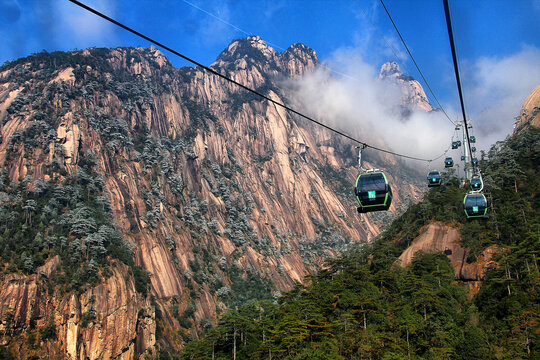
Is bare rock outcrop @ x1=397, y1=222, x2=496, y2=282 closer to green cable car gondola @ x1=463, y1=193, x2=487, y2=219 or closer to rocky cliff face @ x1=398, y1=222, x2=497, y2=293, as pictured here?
rocky cliff face @ x1=398, y1=222, x2=497, y2=293

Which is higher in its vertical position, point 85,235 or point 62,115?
point 62,115

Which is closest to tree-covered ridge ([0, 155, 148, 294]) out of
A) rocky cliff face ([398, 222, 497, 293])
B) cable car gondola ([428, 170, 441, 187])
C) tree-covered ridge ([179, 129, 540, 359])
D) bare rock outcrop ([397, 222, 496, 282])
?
tree-covered ridge ([179, 129, 540, 359])

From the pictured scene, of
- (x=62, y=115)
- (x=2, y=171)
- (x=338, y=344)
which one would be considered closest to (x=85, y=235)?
(x=2, y=171)

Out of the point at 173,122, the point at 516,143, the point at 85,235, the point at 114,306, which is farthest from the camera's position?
the point at 173,122

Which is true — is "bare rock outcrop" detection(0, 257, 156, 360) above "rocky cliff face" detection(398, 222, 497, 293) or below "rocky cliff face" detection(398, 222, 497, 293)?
below

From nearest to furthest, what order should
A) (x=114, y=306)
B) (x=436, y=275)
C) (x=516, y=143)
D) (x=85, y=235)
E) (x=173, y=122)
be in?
(x=436, y=275) → (x=114, y=306) → (x=85, y=235) → (x=516, y=143) → (x=173, y=122)

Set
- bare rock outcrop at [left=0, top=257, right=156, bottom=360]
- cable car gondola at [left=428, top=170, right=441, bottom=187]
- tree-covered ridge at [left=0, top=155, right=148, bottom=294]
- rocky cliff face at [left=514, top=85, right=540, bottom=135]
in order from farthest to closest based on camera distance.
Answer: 1. rocky cliff face at [left=514, top=85, right=540, bottom=135]
2. tree-covered ridge at [left=0, top=155, right=148, bottom=294]
3. bare rock outcrop at [left=0, top=257, right=156, bottom=360]
4. cable car gondola at [left=428, top=170, right=441, bottom=187]

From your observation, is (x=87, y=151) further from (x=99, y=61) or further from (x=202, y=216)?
(x=99, y=61)
